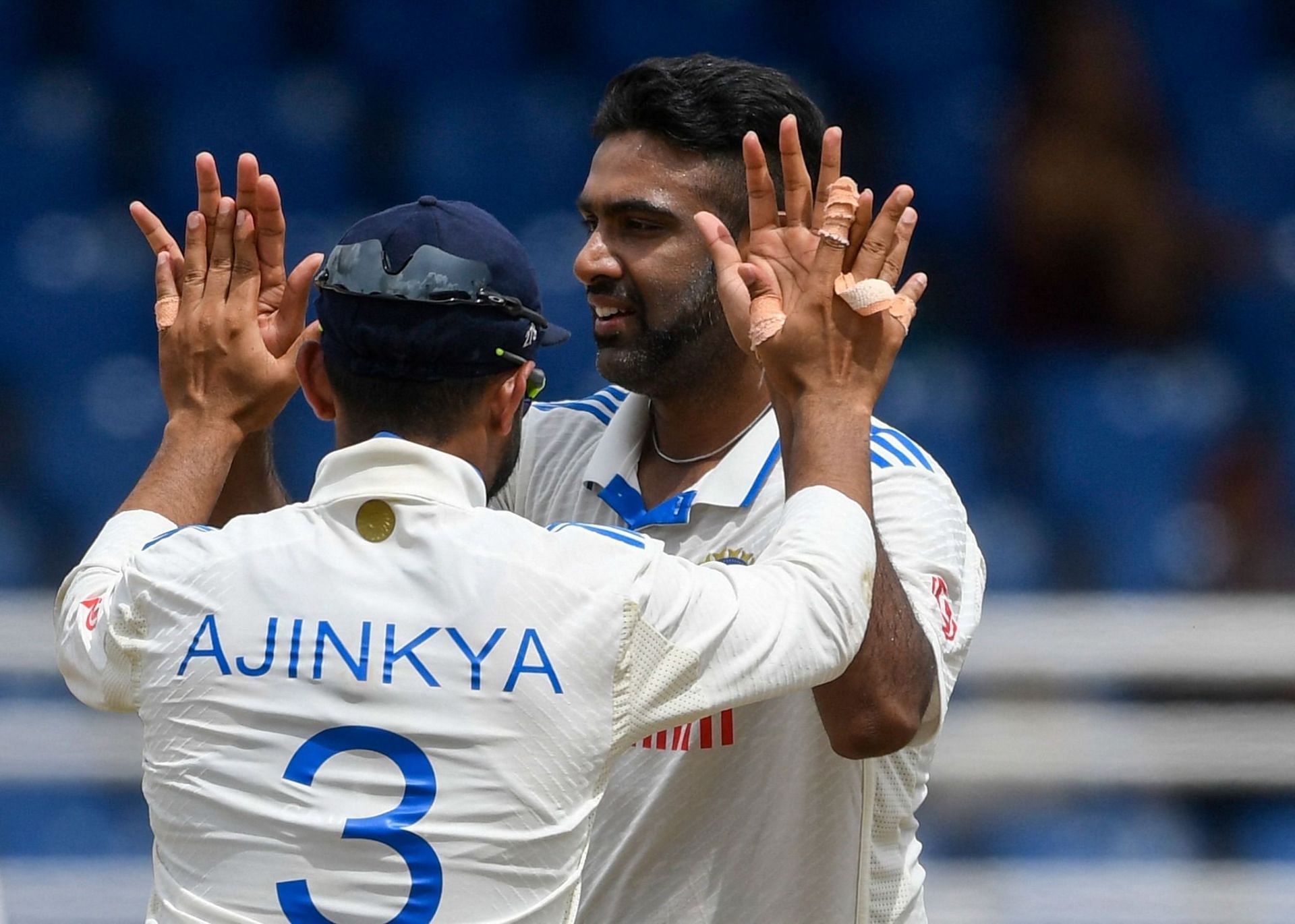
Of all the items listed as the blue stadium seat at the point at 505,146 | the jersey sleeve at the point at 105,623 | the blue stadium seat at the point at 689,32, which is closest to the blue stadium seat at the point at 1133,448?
the blue stadium seat at the point at 689,32

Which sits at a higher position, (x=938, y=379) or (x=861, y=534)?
(x=938, y=379)

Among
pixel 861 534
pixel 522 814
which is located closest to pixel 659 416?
pixel 861 534

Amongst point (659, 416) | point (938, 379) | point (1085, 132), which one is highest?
point (1085, 132)

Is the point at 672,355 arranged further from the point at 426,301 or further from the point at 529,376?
the point at 426,301

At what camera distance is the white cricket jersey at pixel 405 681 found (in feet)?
6.04

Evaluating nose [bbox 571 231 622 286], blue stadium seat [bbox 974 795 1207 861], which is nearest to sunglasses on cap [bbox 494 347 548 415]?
nose [bbox 571 231 622 286]

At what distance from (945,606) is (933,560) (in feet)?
0.22

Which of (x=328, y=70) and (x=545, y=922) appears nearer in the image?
(x=545, y=922)

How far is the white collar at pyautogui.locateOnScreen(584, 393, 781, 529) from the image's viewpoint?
2633 mm

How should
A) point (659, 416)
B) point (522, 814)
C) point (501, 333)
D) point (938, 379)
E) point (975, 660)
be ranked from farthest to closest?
point (938, 379)
point (975, 660)
point (659, 416)
point (501, 333)
point (522, 814)

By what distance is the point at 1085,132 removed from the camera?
5.82m

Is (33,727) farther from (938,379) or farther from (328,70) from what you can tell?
(938,379)

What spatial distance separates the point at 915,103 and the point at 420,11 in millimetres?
1768

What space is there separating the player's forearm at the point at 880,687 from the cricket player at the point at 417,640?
0.14 meters
